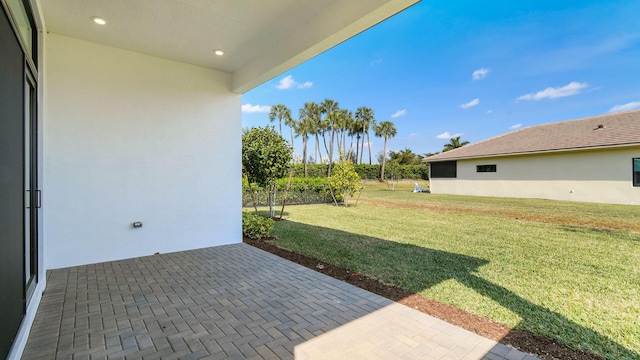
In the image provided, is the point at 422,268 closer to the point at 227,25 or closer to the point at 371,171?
the point at 227,25

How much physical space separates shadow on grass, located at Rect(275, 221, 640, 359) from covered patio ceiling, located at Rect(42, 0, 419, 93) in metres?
3.14

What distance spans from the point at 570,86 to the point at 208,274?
98.6 feet

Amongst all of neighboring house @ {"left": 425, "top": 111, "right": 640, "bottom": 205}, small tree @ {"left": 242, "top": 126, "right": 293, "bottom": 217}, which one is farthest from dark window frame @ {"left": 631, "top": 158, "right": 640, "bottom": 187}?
small tree @ {"left": 242, "top": 126, "right": 293, "bottom": 217}

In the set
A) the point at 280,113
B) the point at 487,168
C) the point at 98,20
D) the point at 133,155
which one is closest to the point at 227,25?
the point at 98,20

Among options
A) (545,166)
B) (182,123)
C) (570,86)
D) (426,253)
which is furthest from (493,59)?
(182,123)

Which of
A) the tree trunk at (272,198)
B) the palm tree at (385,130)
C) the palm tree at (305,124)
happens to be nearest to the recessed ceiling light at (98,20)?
the tree trunk at (272,198)

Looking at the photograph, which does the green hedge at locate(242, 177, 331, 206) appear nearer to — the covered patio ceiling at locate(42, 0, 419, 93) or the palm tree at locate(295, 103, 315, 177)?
the covered patio ceiling at locate(42, 0, 419, 93)

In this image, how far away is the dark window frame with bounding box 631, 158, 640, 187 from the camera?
12.0 metres

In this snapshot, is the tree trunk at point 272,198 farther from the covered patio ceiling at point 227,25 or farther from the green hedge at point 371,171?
the green hedge at point 371,171

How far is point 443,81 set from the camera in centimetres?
2575

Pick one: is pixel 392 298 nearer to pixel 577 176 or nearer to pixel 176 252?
pixel 176 252

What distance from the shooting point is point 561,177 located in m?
14.2

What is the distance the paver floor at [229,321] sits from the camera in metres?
2.10

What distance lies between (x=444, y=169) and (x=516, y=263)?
16909mm
